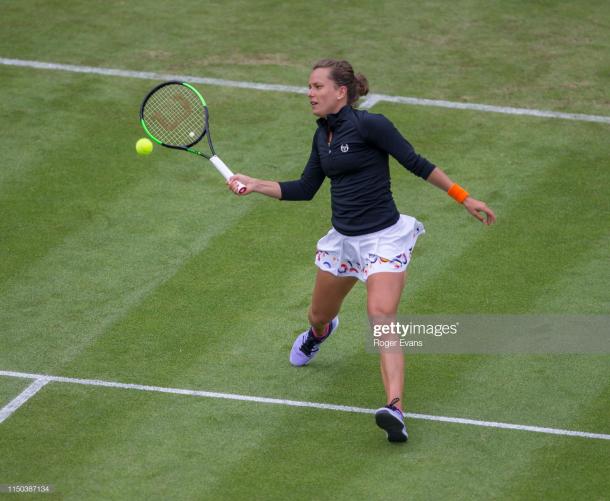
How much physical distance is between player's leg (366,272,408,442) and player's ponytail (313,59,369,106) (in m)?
1.31

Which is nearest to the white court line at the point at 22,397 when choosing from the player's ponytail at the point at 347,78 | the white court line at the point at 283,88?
the player's ponytail at the point at 347,78

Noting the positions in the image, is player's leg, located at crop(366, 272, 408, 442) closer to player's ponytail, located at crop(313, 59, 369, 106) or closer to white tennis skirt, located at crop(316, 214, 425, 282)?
white tennis skirt, located at crop(316, 214, 425, 282)

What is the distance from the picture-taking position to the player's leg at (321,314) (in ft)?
31.2

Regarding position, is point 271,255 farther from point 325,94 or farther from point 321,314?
point 325,94

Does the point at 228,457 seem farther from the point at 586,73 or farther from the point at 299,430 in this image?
the point at 586,73

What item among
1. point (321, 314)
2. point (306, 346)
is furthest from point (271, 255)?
point (321, 314)

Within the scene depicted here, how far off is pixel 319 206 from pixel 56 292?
3.00 m

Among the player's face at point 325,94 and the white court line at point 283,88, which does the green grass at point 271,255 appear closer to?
the white court line at point 283,88

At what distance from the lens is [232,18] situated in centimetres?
1770

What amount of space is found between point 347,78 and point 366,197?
0.86m

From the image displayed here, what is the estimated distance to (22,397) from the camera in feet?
31.7

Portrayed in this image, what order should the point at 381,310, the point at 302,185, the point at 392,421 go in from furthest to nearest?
the point at 302,185 → the point at 381,310 → the point at 392,421

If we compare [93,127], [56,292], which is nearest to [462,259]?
[56,292]

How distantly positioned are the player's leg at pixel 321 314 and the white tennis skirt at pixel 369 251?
0.32 ft
